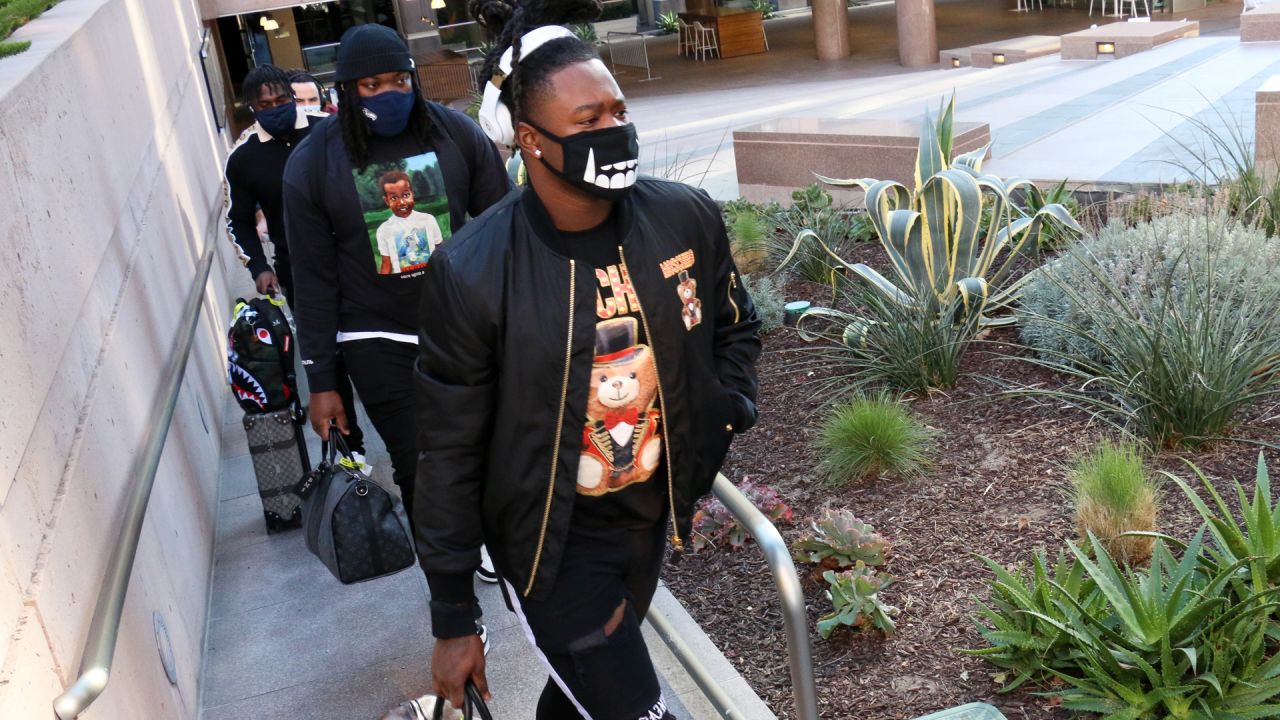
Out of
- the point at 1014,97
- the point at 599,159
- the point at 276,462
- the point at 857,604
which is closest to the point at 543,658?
the point at 599,159

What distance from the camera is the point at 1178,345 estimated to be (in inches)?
177

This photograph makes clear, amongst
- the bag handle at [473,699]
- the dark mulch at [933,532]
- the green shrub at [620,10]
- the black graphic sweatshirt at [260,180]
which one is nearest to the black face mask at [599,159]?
the bag handle at [473,699]

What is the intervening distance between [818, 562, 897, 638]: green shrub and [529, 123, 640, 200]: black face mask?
1.86 meters

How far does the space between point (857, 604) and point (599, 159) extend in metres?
1.96

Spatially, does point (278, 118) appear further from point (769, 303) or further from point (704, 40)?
point (704, 40)

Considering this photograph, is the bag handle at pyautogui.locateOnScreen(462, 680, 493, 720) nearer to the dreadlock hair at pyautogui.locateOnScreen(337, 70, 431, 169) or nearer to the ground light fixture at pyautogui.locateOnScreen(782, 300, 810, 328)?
the dreadlock hair at pyautogui.locateOnScreen(337, 70, 431, 169)

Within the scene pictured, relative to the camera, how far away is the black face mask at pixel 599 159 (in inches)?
93.2

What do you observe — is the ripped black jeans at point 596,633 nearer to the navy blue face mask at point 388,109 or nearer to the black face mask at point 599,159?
the black face mask at point 599,159

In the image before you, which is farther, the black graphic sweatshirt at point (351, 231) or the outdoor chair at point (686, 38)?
the outdoor chair at point (686, 38)

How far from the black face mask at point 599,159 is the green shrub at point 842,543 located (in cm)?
203

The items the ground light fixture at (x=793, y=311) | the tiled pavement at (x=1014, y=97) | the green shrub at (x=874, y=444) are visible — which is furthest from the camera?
the tiled pavement at (x=1014, y=97)

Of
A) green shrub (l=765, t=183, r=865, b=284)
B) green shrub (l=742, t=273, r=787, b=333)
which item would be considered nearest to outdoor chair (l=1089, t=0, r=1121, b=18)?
green shrub (l=765, t=183, r=865, b=284)

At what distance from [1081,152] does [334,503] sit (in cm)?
714

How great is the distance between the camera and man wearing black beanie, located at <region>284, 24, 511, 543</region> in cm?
387
